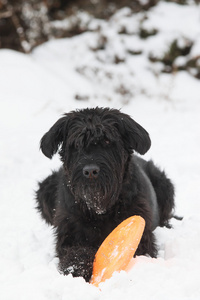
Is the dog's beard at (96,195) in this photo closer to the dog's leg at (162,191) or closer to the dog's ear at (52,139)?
the dog's ear at (52,139)

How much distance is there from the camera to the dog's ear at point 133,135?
3.84 m

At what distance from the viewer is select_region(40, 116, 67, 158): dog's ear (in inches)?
156

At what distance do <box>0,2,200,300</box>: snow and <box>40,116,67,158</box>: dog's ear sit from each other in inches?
40.9

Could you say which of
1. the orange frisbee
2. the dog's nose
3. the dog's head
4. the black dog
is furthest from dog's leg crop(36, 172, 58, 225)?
the dog's nose

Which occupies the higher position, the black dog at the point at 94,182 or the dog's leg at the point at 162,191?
the black dog at the point at 94,182

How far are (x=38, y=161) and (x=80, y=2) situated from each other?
8.62 meters

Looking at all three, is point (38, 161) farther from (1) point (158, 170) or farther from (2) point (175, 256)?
(2) point (175, 256)

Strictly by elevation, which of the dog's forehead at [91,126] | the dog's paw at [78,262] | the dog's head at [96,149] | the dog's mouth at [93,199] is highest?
the dog's forehead at [91,126]

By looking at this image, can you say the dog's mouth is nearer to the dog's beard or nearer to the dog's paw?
the dog's beard

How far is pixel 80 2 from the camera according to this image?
14.4 metres

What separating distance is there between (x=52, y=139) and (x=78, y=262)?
3.82 ft

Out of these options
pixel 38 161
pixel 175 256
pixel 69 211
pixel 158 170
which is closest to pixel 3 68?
pixel 38 161

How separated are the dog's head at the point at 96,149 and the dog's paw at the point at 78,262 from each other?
40 centimetres

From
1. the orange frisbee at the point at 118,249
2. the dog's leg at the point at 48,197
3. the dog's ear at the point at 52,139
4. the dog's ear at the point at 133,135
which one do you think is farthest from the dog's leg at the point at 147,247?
the dog's leg at the point at 48,197
